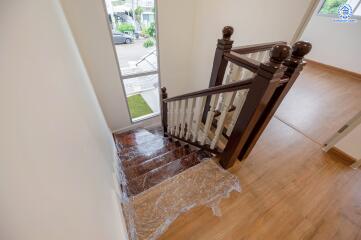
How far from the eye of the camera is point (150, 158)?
233 cm

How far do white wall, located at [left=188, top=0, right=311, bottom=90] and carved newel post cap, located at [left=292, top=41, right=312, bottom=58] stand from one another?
925 millimetres

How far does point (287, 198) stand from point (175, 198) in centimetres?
94

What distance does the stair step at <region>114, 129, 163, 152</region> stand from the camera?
2910 millimetres

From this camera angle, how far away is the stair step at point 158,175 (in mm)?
1634

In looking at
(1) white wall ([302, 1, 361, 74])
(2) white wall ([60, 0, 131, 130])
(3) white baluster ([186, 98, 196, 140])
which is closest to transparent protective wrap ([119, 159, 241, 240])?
(3) white baluster ([186, 98, 196, 140])

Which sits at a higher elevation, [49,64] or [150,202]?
[49,64]

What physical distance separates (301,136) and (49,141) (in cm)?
233

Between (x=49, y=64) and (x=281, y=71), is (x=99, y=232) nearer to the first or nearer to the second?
(x=49, y=64)

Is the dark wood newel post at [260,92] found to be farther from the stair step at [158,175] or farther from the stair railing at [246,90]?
the stair step at [158,175]

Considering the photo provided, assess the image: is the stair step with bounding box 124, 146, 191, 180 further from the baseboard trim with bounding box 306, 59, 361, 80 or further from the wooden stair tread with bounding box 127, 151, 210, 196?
the baseboard trim with bounding box 306, 59, 361, 80

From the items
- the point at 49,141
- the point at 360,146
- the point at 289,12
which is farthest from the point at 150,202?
the point at 289,12

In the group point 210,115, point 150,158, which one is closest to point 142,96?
point 150,158

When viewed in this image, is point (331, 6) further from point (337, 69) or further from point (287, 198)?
→ point (287, 198)

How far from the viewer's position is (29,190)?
0.99ft
